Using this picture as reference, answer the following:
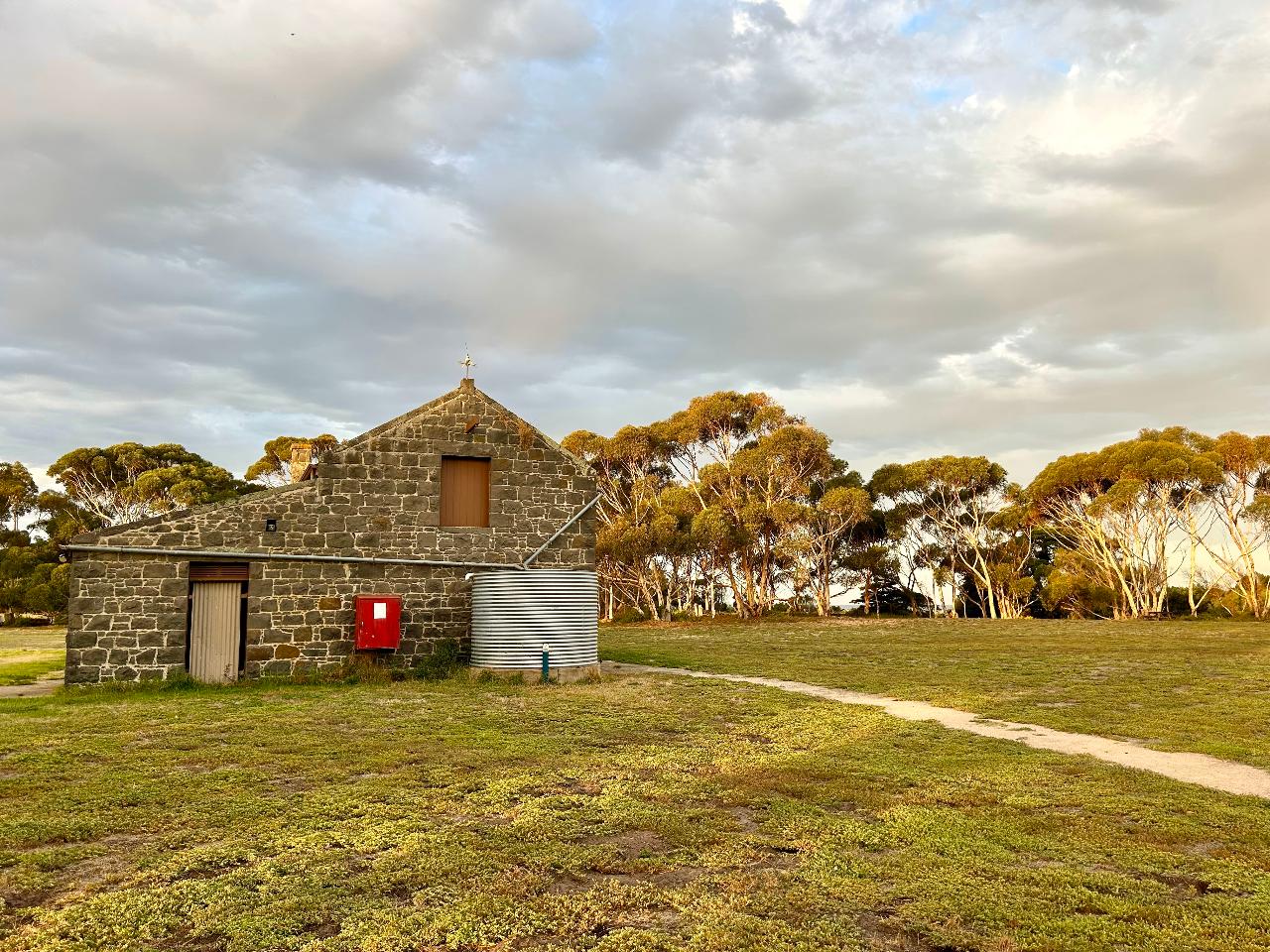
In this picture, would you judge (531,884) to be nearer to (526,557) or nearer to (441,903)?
(441,903)

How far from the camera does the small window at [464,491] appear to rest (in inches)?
697

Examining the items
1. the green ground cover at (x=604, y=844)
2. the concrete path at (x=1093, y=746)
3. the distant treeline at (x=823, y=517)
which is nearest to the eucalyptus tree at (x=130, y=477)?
the distant treeline at (x=823, y=517)

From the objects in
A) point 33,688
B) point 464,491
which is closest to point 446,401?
point 464,491

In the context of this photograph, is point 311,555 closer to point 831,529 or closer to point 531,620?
point 531,620

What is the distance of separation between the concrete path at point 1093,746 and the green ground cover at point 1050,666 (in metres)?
0.44

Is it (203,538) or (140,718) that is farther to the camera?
(203,538)

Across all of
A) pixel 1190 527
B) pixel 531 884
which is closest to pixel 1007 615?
pixel 1190 527

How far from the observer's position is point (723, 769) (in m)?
8.41

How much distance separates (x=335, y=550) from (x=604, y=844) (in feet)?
39.5

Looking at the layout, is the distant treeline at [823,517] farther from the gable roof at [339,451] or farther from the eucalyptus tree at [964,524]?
the gable roof at [339,451]

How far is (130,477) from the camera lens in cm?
4675

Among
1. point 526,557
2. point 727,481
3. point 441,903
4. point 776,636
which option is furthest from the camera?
point 727,481

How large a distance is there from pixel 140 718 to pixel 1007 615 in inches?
1656

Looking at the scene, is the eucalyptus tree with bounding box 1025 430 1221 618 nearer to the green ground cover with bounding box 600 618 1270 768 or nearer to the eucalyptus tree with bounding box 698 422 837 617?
the green ground cover with bounding box 600 618 1270 768
